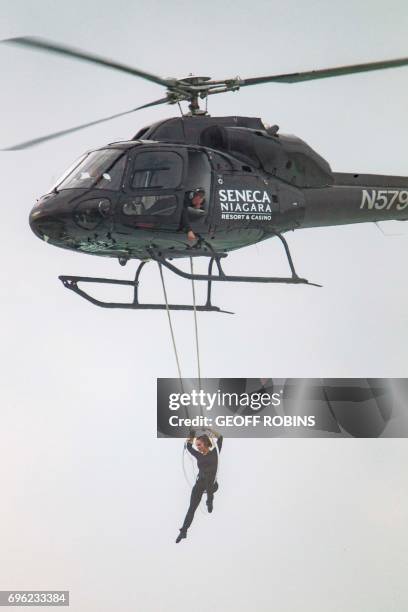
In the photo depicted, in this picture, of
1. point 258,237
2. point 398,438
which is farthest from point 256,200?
point 398,438

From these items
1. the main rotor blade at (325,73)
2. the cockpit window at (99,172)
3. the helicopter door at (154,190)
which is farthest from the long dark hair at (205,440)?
the main rotor blade at (325,73)

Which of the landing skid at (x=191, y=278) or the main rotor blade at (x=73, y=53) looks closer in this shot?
the main rotor blade at (x=73, y=53)

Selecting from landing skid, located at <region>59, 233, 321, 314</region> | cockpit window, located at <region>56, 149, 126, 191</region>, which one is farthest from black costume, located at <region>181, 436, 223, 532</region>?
cockpit window, located at <region>56, 149, 126, 191</region>

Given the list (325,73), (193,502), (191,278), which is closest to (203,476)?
(193,502)

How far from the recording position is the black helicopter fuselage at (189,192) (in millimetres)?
11672

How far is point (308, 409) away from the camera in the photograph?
→ 59.2 ft

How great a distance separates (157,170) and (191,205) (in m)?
0.41

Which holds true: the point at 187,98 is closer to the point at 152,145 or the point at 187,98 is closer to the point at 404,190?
the point at 152,145

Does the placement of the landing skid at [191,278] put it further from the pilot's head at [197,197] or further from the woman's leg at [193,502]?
the woman's leg at [193,502]

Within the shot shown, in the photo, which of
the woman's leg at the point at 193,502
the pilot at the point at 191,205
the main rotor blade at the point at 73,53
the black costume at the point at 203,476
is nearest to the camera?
the main rotor blade at the point at 73,53

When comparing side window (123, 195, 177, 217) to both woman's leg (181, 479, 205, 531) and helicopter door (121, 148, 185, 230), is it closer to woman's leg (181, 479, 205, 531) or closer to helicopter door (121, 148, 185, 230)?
helicopter door (121, 148, 185, 230)

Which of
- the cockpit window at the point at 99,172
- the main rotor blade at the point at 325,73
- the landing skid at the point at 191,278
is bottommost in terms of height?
the landing skid at the point at 191,278

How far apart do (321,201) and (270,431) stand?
5517 millimetres

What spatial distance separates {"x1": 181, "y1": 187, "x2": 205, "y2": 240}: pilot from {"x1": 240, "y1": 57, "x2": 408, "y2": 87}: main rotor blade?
1115 millimetres
